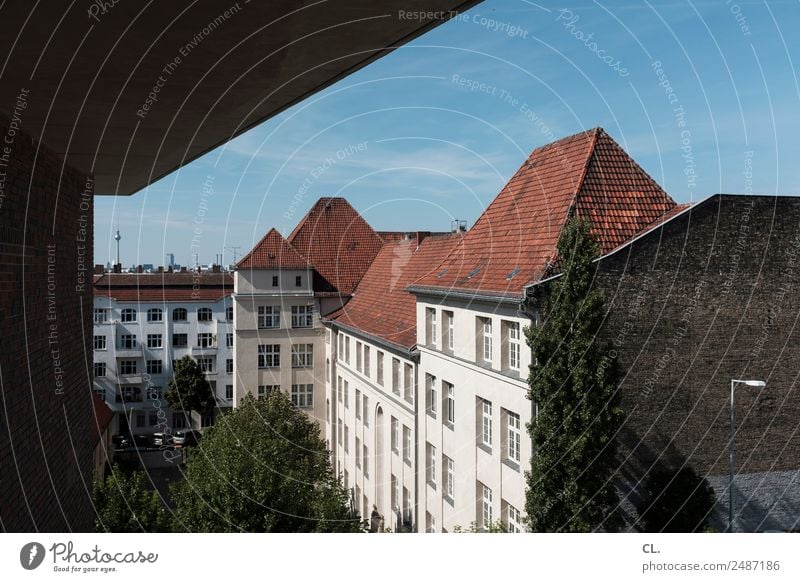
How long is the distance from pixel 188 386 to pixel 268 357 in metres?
4.02

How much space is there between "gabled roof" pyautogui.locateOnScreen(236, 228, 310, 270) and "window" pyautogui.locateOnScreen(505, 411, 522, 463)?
72.1ft

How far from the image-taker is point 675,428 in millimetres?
14523

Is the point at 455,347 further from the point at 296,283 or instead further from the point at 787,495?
the point at 296,283

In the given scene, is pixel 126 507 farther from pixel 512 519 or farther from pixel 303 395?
pixel 303 395

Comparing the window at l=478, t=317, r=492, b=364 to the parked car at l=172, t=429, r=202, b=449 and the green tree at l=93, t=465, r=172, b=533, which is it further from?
the parked car at l=172, t=429, r=202, b=449

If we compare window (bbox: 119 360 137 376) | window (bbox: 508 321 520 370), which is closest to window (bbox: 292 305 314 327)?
window (bbox: 119 360 137 376)

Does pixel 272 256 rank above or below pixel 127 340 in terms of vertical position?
above

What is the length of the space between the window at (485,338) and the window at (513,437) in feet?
4.74

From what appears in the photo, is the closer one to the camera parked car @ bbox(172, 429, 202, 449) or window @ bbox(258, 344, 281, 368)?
parked car @ bbox(172, 429, 202, 449)

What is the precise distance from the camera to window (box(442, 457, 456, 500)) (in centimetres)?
1792

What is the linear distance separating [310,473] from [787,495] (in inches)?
464
